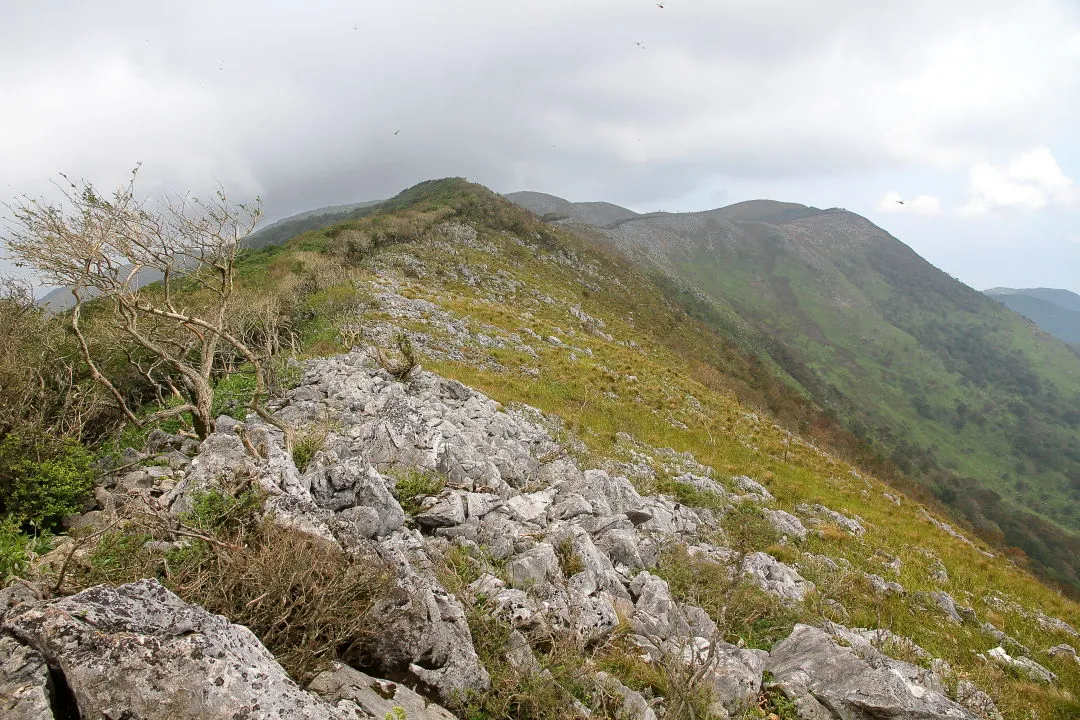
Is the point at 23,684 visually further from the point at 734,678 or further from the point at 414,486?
the point at 734,678

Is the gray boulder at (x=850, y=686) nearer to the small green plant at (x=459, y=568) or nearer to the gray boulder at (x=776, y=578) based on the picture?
the gray boulder at (x=776, y=578)

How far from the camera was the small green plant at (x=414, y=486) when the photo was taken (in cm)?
868

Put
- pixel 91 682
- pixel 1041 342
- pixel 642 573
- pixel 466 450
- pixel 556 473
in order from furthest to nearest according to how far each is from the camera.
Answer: pixel 1041 342 < pixel 556 473 < pixel 466 450 < pixel 642 573 < pixel 91 682

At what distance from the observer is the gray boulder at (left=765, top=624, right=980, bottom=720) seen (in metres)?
5.93

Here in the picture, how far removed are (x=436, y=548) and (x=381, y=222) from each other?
53756 millimetres

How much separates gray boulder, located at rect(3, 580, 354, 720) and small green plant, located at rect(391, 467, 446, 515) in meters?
4.74

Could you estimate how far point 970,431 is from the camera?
4584 inches

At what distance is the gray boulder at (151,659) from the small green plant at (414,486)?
4.74 metres

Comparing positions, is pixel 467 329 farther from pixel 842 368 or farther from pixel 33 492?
pixel 842 368

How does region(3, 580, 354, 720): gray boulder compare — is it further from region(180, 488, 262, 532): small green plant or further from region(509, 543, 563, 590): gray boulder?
region(509, 543, 563, 590): gray boulder

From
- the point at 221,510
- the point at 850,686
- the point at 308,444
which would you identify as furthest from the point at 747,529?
the point at 221,510

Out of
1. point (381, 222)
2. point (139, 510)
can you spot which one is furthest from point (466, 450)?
point (381, 222)

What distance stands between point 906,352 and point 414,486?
546 ft

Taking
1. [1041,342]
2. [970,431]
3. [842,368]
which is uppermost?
[1041,342]
